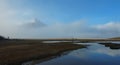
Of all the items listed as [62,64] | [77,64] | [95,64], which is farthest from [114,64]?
[62,64]

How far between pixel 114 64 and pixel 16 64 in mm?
13523

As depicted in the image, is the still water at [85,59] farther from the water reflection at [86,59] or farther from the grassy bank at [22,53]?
the grassy bank at [22,53]

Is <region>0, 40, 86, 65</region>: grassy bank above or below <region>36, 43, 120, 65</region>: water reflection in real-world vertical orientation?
above

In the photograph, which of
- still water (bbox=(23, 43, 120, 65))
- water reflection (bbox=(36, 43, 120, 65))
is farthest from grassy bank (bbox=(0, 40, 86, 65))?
water reflection (bbox=(36, 43, 120, 65))

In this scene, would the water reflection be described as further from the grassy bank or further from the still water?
the grassy bank

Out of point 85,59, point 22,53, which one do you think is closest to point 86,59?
point 85,59

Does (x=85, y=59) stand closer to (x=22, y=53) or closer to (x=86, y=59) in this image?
(x=86, y=59)

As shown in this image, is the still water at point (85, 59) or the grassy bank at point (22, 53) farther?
the still water at point (85, 59)

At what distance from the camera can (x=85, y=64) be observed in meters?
30.7

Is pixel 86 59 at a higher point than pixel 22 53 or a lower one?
lower

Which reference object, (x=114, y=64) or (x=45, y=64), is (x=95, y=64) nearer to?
(x=114, y=64)

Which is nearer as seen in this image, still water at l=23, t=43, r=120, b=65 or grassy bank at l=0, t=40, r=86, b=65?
grassy bank at l=0, t=40, r=86, b=65

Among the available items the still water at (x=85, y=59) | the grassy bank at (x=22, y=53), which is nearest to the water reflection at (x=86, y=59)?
the still water at (x=85, y=59)

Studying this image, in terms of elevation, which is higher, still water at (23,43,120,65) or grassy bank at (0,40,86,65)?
grassy bank at (0,40,86,65)
